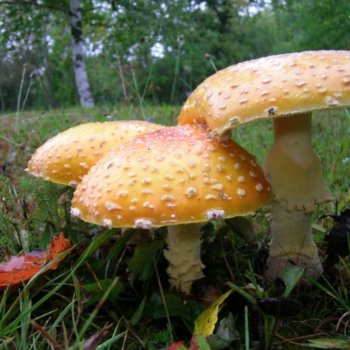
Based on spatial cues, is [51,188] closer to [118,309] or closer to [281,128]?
[118,309]

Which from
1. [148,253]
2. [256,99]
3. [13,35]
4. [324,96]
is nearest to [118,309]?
[148,253]

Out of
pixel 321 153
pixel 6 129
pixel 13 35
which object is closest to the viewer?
pixel 321 153

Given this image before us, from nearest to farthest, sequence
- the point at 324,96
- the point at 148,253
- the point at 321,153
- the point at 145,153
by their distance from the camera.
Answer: the point at 324,96, the point at 145,153, the point at 148,253, the point at 321,153

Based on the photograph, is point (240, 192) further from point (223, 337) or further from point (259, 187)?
point (223, 337)

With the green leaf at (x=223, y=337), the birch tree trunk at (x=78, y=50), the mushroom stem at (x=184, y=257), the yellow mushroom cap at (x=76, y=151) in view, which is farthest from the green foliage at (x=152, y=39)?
the green leaf at (x=223, y=337)

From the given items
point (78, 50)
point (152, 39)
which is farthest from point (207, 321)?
point (78, 50)

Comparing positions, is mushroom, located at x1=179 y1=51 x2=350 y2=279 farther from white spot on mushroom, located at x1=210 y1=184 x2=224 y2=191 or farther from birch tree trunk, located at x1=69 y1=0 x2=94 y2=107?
birch tree trunk, located at x1=69 y1=0 x2=94 y2=107

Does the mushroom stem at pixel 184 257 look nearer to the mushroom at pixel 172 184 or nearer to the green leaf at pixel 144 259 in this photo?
the green leaf at pixel 144 259
